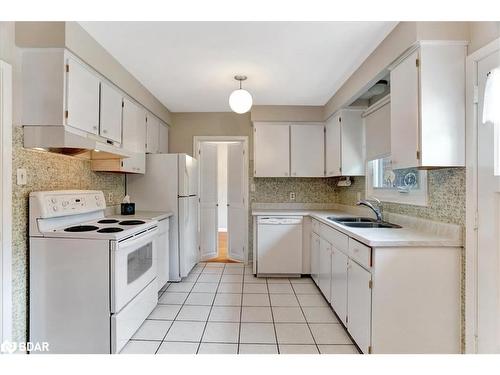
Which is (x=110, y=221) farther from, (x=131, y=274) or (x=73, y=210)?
(x=131, y=274)

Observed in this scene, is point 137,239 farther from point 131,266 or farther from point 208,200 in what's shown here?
point 208,200

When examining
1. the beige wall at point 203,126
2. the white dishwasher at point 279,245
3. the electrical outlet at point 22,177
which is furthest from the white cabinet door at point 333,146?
the electrical outlet at point 22,177

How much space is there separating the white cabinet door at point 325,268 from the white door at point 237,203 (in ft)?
4.90

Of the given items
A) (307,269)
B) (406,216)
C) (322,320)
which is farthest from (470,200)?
(307,269)

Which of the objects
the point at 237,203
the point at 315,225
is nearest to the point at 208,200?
the point at 237,203

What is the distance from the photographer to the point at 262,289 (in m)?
3.15

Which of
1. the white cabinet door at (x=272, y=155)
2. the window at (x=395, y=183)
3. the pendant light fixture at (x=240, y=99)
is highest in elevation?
the pendant light fixture at (x=240, y=99)

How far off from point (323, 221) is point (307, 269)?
99 centimetres

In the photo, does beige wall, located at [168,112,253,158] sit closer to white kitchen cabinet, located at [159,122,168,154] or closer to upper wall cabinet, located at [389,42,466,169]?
white kitchen cabinet, located at [159,122,168,154]

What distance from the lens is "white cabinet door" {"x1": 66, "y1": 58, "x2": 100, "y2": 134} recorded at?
1.84 metres

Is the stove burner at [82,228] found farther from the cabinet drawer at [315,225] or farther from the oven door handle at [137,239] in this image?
the cabinet drawer at [315,225]

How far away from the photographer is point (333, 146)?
11.5 feet

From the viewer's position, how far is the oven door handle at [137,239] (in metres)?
1.89
